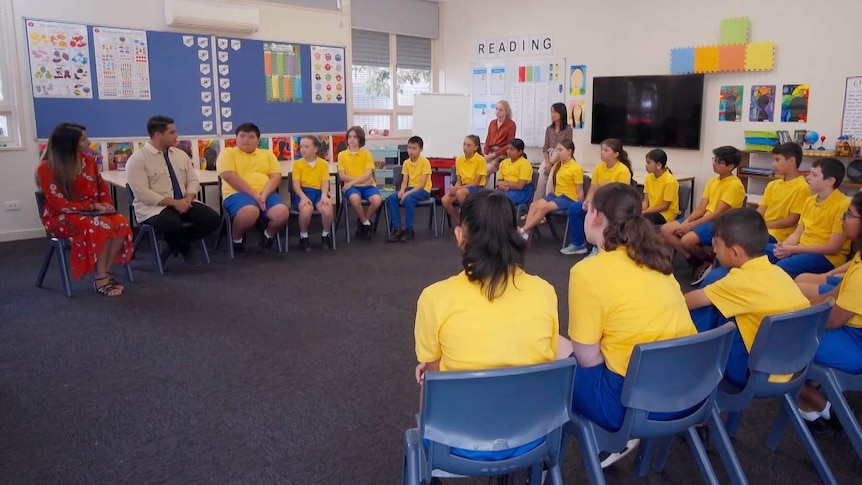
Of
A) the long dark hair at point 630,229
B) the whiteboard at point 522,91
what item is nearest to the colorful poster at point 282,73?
Answer: the whiteboard at point 522,91

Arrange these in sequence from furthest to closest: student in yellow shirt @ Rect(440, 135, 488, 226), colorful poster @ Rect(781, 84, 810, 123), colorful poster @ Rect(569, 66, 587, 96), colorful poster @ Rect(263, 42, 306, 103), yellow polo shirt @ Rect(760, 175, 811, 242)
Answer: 1. colorful poster @ Rect(569, 66, 587, 96)
2. colorful poster @ Rect(263, 42, 306, 103)
3. student in yellow shirt @ Rect(440, 135, 488, 226)
4. colorful poster @ Rect(781, 84, 810, 123)
5. yellow polo shirt @ Rect(760, 175, 811, 242)

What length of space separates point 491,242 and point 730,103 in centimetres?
617

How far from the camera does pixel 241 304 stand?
4.37m

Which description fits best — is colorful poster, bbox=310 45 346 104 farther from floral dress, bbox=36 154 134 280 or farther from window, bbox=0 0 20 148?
floral dress, bbox=36 154 134 280

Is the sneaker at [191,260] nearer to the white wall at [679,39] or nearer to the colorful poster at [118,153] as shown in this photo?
the colorful poster at [118,153]

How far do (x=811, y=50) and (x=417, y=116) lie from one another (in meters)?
4.59

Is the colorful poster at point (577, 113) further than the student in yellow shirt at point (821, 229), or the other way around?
the colorful poster at point (577, 113)

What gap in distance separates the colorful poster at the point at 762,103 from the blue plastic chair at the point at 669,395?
5.62 m

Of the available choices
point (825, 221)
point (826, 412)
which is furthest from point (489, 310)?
point (825, 221)

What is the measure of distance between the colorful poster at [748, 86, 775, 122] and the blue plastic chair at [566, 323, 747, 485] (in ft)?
18.5

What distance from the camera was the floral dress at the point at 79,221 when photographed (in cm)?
443

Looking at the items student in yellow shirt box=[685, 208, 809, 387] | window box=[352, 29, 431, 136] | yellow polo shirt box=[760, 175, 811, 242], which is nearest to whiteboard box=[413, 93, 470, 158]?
window box=[352, 29, 431, 136]

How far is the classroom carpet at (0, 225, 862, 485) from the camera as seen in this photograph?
240 cm

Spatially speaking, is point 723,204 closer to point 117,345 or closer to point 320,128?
point 117,345
